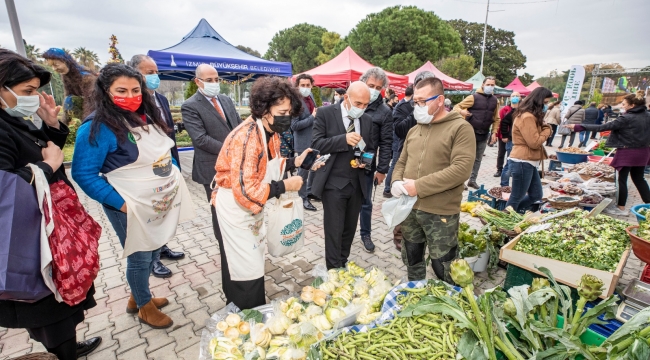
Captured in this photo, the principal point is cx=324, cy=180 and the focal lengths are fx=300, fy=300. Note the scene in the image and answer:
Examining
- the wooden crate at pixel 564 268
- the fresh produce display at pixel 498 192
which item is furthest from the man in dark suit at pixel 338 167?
the fresh produce display at pixel 498 192

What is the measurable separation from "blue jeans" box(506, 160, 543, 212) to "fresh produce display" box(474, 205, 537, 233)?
0.34 metres

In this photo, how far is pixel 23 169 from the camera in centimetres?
154

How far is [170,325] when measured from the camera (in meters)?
2.64

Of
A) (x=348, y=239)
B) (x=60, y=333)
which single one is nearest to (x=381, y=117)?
(x=348, y=239)

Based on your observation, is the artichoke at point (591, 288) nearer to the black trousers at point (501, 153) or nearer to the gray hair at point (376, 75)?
the gray hair at point (376, 75)

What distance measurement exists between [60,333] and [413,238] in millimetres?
2571

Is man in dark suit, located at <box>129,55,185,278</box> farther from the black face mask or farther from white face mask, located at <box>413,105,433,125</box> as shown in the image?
white face mask, located at <box>413,105,433,125</box>

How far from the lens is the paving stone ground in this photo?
2.43 meters

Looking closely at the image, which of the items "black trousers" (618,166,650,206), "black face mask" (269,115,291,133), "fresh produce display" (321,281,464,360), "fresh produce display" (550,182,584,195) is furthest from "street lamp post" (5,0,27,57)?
"black trousers" (618,166,650,206)

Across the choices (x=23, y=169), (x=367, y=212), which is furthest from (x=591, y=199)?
(x=23, y=169)

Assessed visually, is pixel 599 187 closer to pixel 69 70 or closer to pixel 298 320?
pixel 298 320

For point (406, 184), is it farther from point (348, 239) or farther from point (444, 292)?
point (348, 239)

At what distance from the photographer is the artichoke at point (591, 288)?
1.54 metres

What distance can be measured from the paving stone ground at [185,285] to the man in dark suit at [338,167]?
812 millimetres
